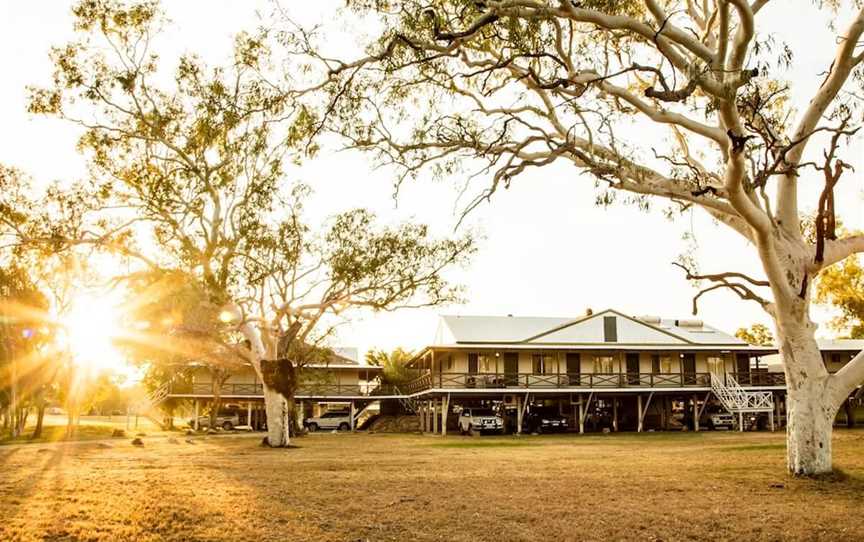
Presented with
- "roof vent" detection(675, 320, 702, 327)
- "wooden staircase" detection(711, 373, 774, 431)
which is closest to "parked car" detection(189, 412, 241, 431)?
"roof vent" detection(675, 320, 702, 327)

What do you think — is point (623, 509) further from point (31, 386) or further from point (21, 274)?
point (31, 386)

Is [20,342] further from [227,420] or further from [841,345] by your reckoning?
[841,345]

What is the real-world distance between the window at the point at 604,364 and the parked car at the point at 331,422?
53.0 ft

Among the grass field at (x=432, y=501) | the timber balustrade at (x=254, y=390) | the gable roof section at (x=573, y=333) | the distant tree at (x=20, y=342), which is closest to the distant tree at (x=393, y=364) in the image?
the timber balustrade at (x=254, y=390)

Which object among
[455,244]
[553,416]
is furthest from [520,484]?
[553,416]

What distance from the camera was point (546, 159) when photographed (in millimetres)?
11859

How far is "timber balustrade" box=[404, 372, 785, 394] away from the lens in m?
36.9

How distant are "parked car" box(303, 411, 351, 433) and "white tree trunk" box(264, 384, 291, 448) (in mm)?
21978

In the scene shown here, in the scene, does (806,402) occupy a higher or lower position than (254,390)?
higher

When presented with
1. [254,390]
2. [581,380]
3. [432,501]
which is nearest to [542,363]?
[581,380]

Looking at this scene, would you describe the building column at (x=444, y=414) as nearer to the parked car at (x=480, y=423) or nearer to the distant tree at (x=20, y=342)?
the parked car at (x=480, y=423)

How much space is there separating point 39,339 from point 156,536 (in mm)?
32582

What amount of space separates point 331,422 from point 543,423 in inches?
584

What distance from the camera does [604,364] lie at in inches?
1591
